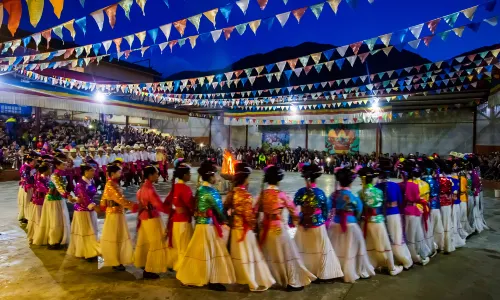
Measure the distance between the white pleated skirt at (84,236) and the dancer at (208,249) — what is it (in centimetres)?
164

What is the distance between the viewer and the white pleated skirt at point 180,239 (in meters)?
3.81

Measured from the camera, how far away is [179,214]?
12.5ft

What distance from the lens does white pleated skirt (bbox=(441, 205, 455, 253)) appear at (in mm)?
4941

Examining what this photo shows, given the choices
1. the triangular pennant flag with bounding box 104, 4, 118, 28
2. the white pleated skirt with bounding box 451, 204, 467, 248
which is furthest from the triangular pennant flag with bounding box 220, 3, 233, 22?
the white pleated skirt with bounding box 451, 204, 467, 248

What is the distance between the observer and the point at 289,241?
3.63 meters

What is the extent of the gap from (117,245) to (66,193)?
1.23 m

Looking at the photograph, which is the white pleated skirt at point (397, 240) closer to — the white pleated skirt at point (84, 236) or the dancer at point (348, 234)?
the dancer at point (348, 234)

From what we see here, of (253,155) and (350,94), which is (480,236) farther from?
(253,155)

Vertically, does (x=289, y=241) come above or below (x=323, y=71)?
below

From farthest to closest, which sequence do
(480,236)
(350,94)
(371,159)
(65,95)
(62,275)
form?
(371,159) → (350,94) → (65,95) → (480,236) → (62,275)

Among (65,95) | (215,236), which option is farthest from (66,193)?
(65,95)

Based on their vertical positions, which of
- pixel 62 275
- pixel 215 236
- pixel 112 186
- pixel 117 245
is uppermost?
pixel 112 186

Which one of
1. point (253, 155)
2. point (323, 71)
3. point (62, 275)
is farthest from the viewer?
point (323, 71)

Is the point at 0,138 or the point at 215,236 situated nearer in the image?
the point at 215,236
